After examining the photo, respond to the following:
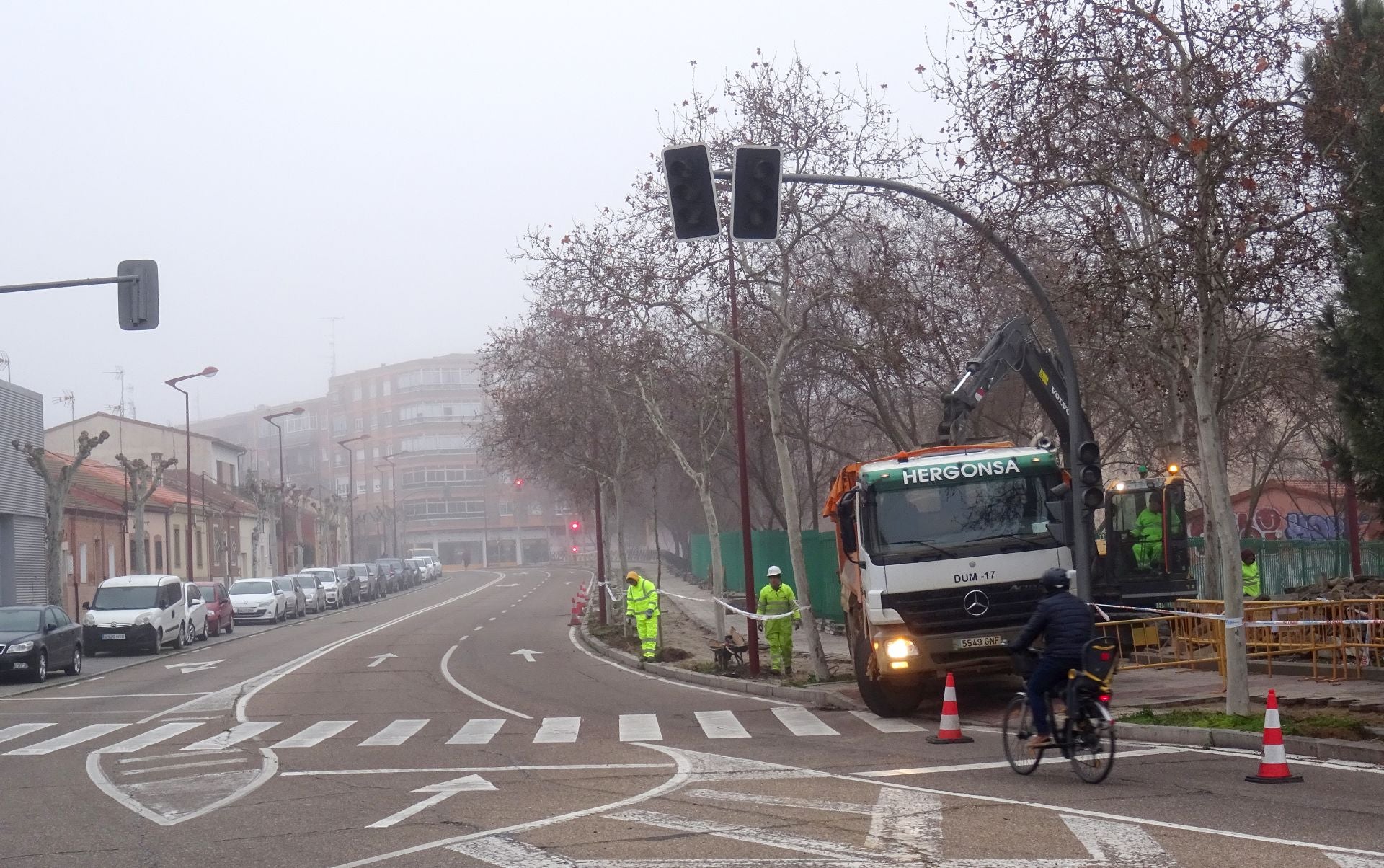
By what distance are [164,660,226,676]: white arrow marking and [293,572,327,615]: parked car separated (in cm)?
2428

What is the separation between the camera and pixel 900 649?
16156 millimetres

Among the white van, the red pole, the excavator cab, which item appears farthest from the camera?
the white van

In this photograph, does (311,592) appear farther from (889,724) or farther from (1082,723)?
(1082,723)

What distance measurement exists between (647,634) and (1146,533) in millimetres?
8849

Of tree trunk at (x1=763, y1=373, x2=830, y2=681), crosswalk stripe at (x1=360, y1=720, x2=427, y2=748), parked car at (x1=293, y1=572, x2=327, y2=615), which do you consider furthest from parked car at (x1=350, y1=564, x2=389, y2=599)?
crosswalk stripe at (x1=360, y1=720, x2=427, y2=748)

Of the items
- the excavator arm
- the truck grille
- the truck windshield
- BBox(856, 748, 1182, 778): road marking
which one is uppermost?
the excavator arm

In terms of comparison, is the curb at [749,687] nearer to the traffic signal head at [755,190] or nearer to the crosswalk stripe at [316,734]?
the crosswalk stripe at [316,734]

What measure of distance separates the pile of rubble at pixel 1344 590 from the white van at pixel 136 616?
1032 inches

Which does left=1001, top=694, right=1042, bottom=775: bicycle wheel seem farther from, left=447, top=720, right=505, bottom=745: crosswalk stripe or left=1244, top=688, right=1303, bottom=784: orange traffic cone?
left=447, top=720, right=505, bottom=745: crosswalk stripe

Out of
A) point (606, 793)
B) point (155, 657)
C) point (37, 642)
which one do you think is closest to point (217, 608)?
point (155, 657)

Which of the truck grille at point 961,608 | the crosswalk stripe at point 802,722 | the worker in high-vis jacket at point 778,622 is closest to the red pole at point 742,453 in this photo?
the worker in high-vis jacket at point 778,622

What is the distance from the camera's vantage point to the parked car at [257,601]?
5059cm

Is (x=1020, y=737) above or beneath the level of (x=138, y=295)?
beneath

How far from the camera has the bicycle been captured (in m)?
10.8
